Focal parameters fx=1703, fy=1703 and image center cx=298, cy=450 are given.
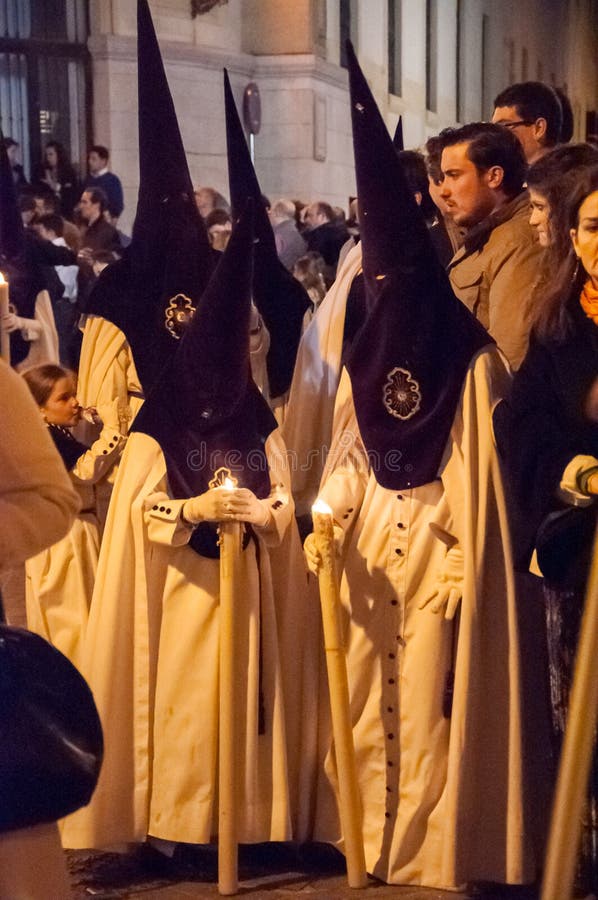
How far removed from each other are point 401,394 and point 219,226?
5904 millimetres

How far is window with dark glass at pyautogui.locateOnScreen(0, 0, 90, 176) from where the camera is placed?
20.4 meters

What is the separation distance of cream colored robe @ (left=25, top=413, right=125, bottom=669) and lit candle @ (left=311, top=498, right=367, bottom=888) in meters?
1.65

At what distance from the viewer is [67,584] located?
6.58 m

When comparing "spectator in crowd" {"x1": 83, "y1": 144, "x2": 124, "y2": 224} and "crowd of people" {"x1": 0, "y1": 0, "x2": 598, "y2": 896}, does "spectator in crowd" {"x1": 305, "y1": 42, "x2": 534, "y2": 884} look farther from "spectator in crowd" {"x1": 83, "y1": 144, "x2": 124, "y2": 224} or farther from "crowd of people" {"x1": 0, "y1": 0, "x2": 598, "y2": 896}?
"spectator in crowd" {"x1": 83, "y1": 144, "x2": 124, "y2": 224}

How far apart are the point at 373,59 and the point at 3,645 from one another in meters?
26.8

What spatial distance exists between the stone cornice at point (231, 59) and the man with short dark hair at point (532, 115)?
14.2 meters

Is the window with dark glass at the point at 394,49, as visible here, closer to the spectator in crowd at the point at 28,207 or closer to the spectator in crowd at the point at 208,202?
the spectator in crowd at the point at 208,202

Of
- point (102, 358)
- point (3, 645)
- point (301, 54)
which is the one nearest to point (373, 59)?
point (301, 54)

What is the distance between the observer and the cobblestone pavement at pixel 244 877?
17.2ft

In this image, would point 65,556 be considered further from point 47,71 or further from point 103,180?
point 47,71

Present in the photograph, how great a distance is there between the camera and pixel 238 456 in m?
5.44

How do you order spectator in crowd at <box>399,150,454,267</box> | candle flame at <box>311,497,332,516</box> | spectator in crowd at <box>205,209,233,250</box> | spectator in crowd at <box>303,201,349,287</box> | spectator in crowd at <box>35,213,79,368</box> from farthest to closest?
spectator in crowd at <box>303,201,349,287</box>, spectator in crowd at <box>205,209,233,250</box>, spectator in crowd at <box>35,213,79,368</box>, spectator in crowd at <box>399,150,454,267</box>, candle flame at <box>311,497,332,516</box>

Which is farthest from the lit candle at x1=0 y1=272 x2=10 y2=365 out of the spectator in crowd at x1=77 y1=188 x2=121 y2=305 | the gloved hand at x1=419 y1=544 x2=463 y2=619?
the spectator in crowd at x1=77 y1=188 x2=121 y2=305

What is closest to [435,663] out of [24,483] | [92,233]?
[24,483]
